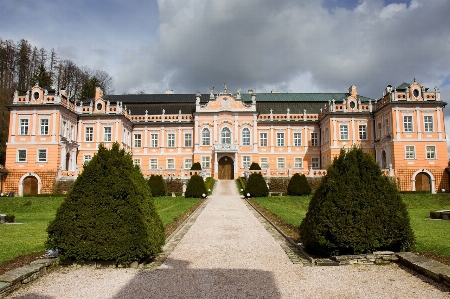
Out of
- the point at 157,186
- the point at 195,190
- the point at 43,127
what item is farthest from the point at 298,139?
the point at 43,127

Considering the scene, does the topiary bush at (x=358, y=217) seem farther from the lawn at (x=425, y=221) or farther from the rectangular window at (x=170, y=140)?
the rectangular window at (x=170, y=140)

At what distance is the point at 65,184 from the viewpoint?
34.7 meters

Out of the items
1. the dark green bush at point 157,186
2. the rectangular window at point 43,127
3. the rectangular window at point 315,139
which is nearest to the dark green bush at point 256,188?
the dark green bush at point 157,186

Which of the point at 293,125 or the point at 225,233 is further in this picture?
the point at 293,125

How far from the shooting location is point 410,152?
115ft

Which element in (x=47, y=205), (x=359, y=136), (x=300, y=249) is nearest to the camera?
(x=300, y=249)

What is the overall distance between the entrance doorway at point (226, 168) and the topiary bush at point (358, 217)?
35350mm

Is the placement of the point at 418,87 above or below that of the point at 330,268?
above

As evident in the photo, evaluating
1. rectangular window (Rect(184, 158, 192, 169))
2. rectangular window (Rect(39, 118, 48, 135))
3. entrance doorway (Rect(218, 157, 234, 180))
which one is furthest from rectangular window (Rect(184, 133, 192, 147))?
rectangular window (Rect(39, 118, 48, 135))

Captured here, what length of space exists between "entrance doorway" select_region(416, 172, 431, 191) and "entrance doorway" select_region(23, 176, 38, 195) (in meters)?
38.1

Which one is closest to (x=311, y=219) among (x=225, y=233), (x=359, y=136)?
(x=225, y=233)

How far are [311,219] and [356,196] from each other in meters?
1.25

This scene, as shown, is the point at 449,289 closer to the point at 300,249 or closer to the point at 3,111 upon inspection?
the point at 300,249

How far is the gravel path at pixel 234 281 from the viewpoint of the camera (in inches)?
244
